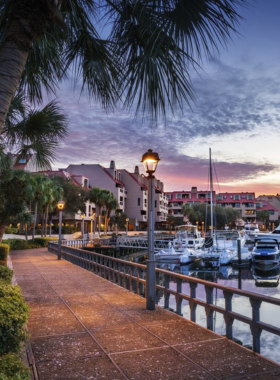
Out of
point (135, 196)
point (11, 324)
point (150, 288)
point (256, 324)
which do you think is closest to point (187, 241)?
point (135, 196)

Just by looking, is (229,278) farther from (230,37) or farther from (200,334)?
(230,37)

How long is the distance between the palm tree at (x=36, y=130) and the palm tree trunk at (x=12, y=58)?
2638mm

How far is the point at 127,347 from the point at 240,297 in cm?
1772

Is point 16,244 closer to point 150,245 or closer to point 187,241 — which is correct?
point 187,241

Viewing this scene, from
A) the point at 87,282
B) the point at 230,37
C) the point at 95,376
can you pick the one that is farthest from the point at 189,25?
the point at 87,282

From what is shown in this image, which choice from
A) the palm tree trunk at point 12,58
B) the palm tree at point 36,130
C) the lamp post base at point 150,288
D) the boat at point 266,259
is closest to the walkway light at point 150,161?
the lamp post base at point 150,288

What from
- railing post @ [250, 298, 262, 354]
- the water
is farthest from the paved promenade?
the water

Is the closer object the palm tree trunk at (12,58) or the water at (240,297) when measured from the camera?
the palm tree trunk at (12,58)

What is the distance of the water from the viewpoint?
13.1 m

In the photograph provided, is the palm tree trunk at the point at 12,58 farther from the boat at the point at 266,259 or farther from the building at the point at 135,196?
the building at the point at 135,196

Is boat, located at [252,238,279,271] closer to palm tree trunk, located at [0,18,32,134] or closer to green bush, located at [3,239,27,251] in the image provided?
green bush, located at [3,239,27,251]

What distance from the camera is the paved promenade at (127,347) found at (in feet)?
15.8

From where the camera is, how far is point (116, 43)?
4266 mm

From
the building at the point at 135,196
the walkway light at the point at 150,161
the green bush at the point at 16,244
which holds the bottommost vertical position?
the green bush at the point at 16,244
